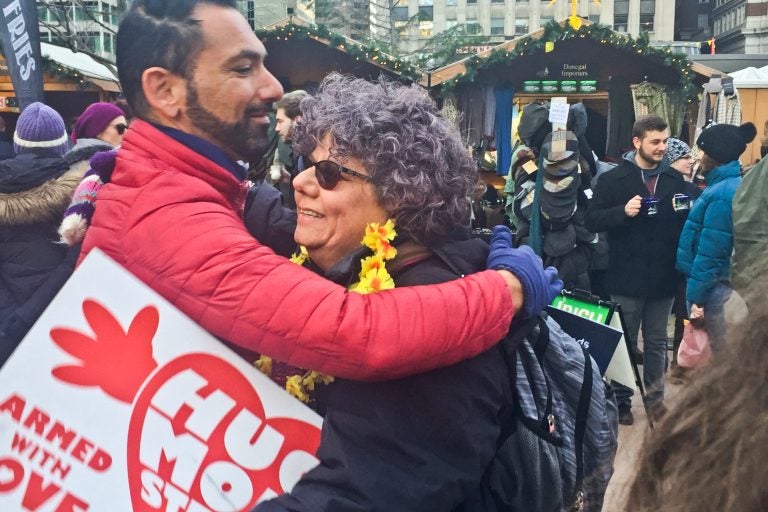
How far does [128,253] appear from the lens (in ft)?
5.04

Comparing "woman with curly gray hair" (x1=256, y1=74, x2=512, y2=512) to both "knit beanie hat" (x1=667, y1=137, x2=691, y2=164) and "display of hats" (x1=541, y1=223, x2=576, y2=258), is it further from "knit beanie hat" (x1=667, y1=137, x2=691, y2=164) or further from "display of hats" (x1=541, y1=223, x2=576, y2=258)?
"knit beanie hat" (x1=667, y1=137, x2=691, y2=164)

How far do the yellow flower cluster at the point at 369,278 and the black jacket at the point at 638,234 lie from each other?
11.7 feet

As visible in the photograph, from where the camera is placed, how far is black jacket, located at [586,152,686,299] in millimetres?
4926

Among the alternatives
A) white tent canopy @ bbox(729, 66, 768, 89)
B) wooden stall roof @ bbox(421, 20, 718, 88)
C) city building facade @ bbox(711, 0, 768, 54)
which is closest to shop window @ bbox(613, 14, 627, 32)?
city building facade @ bbox(711, 0, 768, 54)

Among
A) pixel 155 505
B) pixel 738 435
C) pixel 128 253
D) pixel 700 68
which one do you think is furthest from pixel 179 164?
pixel 700 68

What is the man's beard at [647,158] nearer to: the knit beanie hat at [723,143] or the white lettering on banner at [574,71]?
the knit beanie hat at [723,143]

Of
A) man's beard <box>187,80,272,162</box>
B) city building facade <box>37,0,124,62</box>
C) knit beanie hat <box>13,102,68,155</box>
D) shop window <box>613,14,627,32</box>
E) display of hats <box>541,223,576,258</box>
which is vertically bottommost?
display of hats <box>541,223,576,258</box>

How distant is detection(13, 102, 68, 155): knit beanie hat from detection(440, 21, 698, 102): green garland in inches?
282

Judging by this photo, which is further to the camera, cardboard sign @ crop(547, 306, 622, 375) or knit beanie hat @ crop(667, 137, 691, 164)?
knit beanie hat @ crop(667, 137, 691, 164)

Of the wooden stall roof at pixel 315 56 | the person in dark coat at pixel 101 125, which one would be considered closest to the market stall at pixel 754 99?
the wooden stall roof at pixel 315 56

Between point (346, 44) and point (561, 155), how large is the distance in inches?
227

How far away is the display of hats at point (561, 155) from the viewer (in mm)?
4895

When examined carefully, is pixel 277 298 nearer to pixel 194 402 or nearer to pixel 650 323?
pixel 194 402

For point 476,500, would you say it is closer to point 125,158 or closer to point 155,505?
point 155,505
